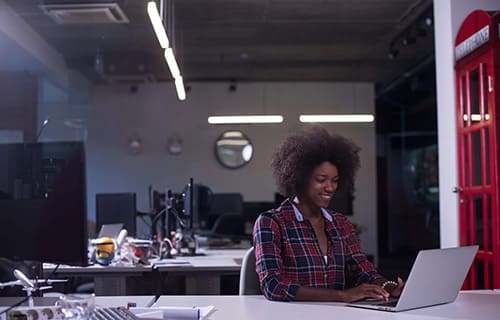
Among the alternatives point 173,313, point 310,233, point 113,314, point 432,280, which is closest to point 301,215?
point 310,233

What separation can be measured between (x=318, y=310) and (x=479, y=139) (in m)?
2.99

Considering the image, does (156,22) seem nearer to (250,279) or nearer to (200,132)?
(250,279)

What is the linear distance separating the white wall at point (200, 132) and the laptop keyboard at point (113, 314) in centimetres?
921

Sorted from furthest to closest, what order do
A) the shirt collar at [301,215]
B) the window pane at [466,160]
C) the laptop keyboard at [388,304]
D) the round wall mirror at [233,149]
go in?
the round wall mirror at [233,149]
the window pane at [466,160]
the shirt collar at [301,215]
the laptop keyboard at [388,304]

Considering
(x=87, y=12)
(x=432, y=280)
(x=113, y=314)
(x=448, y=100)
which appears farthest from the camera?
(x=87, y=12)

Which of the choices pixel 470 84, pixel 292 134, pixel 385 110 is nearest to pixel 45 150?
pixel 292 134

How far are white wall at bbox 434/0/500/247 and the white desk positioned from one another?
112 inches

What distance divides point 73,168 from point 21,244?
0.35 metres

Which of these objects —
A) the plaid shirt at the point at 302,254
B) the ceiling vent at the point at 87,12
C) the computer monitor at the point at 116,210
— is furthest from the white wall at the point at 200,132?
the plaid shirt at the point at 302,254

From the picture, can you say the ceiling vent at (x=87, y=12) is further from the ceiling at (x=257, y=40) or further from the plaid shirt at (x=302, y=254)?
the plaid shirt at (x=302, y=254)

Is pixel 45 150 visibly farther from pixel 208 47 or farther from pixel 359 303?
pixel 208 47

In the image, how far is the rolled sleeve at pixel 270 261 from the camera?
2.70m

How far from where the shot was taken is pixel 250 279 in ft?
10.1

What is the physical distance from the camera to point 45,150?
248 cm
